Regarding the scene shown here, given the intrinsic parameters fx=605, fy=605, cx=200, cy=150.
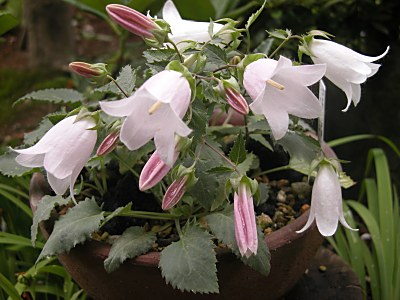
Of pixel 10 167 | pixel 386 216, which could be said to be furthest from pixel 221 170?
pixel 386 216

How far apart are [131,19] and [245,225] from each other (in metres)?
0.28

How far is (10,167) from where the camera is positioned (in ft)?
3.23

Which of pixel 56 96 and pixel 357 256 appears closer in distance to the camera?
pixel 56 96

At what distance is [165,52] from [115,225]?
0.32m

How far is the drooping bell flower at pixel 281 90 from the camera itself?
0.68 metres

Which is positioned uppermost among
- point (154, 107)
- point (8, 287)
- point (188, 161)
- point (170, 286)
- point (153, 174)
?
point (154, 107)

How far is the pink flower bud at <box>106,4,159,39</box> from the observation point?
734 millimetres

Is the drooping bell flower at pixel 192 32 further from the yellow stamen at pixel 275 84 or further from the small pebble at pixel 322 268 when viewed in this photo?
the small pebble at pixel 322 268

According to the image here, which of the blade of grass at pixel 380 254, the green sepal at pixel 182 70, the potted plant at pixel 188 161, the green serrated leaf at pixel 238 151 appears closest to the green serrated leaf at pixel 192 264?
the potted plant at pixel 188 161

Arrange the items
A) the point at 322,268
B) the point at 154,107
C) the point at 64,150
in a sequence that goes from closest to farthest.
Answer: the point at 154,107, the point at 64,150, the point at 322,268

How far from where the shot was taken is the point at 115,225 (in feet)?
3.18

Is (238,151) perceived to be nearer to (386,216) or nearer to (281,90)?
(281,90)

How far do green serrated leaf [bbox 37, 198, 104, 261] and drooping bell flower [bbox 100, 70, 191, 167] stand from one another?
24 cm

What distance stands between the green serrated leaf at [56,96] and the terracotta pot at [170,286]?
293mm
